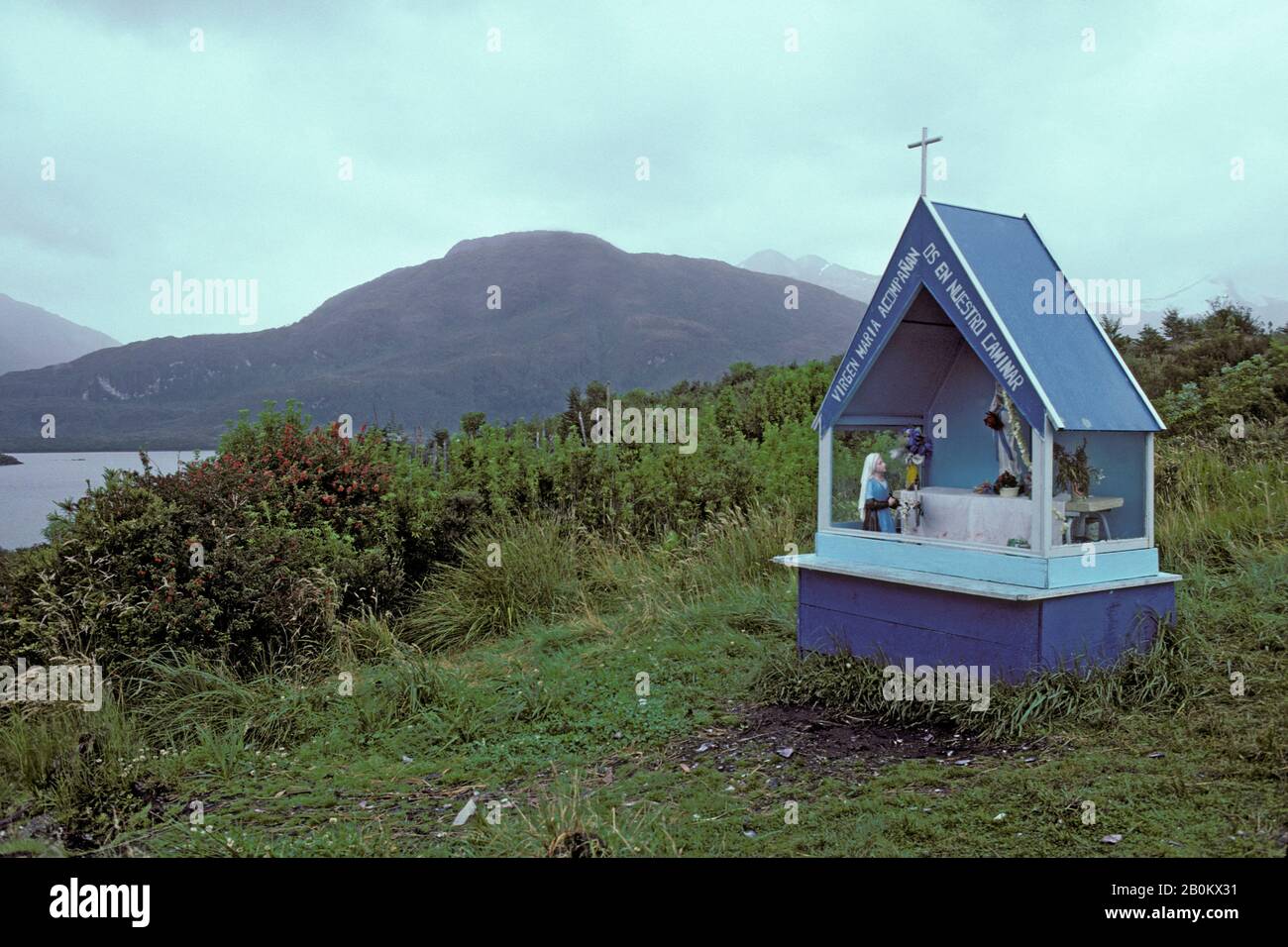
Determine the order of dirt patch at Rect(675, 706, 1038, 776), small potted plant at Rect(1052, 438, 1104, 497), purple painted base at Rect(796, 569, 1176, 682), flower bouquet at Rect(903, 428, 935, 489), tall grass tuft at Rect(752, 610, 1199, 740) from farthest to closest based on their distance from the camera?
flower bouquet at Rect(903, 428, 935, 489)
small potted plant at Rect(1052, 438, 1104, 497)
purple painted base at Rect(796, 569, 1176, 682)
tall grass tuft at Rect(752, 610, 1199, 740)
dirt patch at Rect(675, 706, 1038, 776)

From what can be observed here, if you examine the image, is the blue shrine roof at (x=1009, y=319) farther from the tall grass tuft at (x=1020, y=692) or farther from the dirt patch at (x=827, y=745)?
the dirt patch at (x=827, y=745)

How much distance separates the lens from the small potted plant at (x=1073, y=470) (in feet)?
20.2

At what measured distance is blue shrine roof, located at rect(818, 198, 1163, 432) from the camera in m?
6.03

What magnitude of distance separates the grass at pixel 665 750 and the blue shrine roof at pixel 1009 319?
1.59m

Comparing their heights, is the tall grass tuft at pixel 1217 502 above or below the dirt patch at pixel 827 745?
above

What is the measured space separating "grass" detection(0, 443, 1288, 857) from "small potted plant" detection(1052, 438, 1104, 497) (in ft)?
3.55

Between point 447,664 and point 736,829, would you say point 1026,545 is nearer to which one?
point 736,829

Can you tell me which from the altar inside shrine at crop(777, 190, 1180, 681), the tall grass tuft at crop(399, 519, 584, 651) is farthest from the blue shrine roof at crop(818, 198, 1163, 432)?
the tall grass tuft at crop(399, 519, 584, 651)

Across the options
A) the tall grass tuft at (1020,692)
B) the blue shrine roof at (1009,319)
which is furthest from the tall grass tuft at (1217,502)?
the blue shrine roof at (1009,319)

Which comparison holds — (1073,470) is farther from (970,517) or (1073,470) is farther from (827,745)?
(827,745)

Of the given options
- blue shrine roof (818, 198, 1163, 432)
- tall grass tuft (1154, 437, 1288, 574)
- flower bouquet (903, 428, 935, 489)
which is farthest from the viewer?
tall grass tuft (1154, 437, 1288, 574)

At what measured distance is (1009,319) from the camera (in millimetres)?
6203

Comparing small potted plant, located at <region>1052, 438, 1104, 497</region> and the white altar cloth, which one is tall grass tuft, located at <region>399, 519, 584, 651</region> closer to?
the white altar cloth

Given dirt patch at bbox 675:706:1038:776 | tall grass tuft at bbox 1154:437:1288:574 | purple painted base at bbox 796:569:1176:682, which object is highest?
tall grass tuft at bbox 1154:437:1288:574
